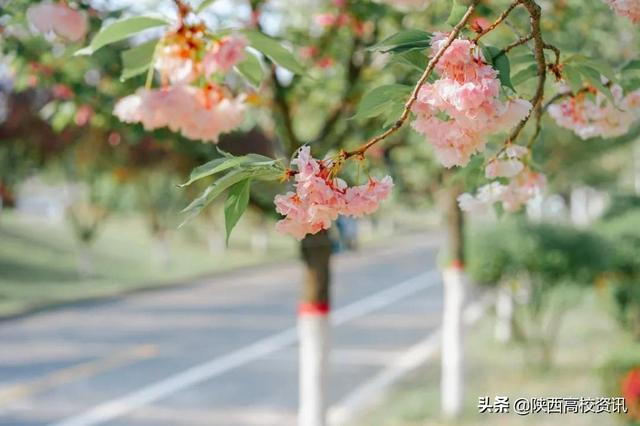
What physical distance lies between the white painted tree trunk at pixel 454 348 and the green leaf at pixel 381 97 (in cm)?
519

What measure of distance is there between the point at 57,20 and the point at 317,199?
1.16 meters

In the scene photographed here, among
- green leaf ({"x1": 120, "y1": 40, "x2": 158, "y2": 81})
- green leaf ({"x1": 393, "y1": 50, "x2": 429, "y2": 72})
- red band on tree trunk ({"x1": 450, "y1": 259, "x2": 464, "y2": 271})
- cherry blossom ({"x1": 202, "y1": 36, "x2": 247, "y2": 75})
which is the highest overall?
red band on tree trunk ({"x1": 450, "y1": 259, "x2": 464, "y2": 271})

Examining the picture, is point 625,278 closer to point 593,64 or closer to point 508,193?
point 508,193

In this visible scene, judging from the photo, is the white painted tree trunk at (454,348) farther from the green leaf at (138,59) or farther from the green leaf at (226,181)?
the green leaf at (226,181)

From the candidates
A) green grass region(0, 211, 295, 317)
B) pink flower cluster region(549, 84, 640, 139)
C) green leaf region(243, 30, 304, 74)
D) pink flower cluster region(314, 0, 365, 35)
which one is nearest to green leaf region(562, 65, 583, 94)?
pink flower cluster region(549, 84, 640, 139)

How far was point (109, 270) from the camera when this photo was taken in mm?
18797

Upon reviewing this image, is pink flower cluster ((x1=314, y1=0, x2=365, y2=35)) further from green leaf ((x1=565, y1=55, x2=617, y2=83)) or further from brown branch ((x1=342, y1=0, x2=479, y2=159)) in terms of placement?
brown branch ((x1=342, y1=0, x2=479, y2=159))

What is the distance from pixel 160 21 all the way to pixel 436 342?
350 inches

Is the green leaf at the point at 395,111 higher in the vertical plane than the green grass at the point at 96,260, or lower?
lower

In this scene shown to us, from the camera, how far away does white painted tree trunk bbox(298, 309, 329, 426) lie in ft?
13.2

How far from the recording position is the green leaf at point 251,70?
2038 mm

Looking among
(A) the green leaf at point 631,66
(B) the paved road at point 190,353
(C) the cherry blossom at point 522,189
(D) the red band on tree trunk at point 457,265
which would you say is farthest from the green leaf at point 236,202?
(B) the paved road at point 190,353

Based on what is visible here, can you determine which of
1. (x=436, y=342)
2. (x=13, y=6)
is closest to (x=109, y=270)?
(x=436, y=342)

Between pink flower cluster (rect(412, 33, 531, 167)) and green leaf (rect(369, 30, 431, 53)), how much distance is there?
3 cm
